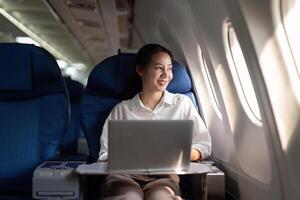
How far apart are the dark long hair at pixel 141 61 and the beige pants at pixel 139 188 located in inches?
25.7

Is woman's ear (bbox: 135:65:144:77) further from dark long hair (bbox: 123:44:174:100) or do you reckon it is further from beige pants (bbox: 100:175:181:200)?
beige pants (bbox: 100:175:181:200)

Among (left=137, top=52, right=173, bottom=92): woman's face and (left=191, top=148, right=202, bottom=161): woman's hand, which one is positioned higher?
(left=137, top=52, right=173, bottom=92): woman's face

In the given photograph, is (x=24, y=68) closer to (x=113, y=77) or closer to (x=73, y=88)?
(x=113, y=77)

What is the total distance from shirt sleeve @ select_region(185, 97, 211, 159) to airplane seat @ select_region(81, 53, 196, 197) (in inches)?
10.6

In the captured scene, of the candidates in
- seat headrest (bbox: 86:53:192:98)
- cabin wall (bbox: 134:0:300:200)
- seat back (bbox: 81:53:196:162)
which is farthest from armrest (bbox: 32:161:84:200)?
cabin wall (bbox: 134:0:300:200)

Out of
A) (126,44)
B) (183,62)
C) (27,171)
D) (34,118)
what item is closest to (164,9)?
(183,62)

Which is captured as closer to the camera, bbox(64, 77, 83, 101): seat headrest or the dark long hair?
the dark long hair

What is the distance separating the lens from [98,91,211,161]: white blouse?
2.74m

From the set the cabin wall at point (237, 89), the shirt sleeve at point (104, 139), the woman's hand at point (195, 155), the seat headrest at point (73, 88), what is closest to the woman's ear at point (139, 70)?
the shirt sleeve at point (104, 139)

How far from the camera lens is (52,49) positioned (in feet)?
29.1

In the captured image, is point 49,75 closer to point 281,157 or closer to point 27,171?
point 27,171

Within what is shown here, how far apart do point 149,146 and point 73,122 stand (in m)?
2.03

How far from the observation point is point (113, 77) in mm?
2943

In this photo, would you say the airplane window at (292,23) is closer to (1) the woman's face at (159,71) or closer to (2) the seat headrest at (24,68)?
(1) the woman's face at (159,71)
